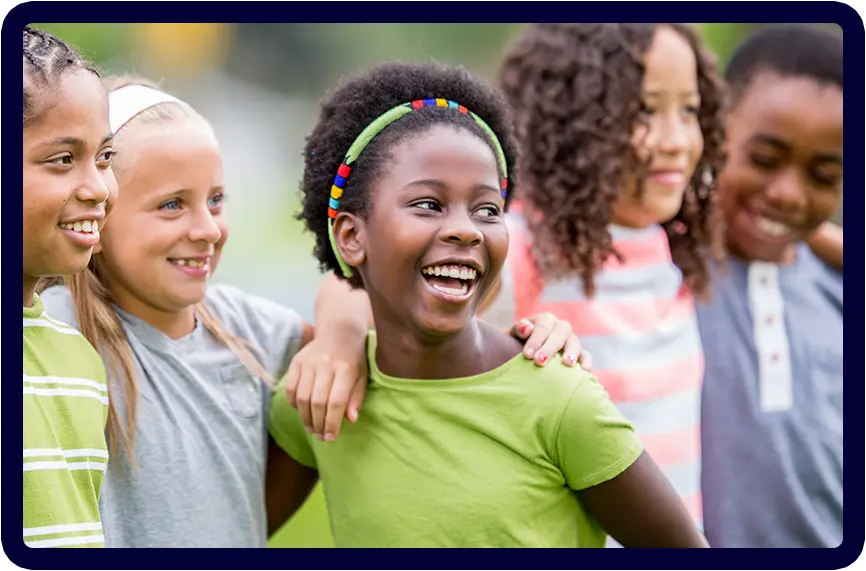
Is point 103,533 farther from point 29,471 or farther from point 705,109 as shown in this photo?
point 705,109

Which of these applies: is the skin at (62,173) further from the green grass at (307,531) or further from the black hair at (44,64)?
the green grass at (307,531)

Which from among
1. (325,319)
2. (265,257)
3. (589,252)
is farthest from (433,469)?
(265,257)

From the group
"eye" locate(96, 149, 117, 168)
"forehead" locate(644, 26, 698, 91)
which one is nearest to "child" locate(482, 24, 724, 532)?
"forehead" locate(644, 26, 698, 91)

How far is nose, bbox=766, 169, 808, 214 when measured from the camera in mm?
2812

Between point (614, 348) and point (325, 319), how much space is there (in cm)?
76

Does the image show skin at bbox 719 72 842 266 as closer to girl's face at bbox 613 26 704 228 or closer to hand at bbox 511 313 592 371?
girl's face at bbox 613 26 704 228

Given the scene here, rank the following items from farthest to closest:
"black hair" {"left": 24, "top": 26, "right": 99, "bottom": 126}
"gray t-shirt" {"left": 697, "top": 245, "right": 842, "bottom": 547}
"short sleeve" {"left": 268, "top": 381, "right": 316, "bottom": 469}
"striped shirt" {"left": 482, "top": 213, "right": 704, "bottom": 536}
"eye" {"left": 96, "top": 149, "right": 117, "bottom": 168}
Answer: "gray t-shirt" {"left": 697, "top": 245, "right": 842, "bottom": 547} → "striped shirt" {"left": 482, "top": 213, "right": 704, "bottom": 536} → "short sleeve" {"left": 268, "top": 381, "right": 316, "bottom": 469} → "eye" {"left": 96, "top": 149, "right": 117, "bottom": 168} → "black hair" {"left": 24, "top": 26, "right": 99, "bottom": 126}

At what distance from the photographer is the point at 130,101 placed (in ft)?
6.12

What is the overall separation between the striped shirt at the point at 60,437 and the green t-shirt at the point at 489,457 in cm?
50

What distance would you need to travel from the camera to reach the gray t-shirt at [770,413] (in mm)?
2746

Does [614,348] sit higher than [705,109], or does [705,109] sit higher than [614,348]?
[705,109]

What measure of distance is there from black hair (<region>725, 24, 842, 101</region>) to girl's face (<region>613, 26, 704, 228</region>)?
524 mm

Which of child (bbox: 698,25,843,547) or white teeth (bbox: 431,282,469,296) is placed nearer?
white teeth (bbox: 431,282,469,296)

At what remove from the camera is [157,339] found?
189 centimetres
